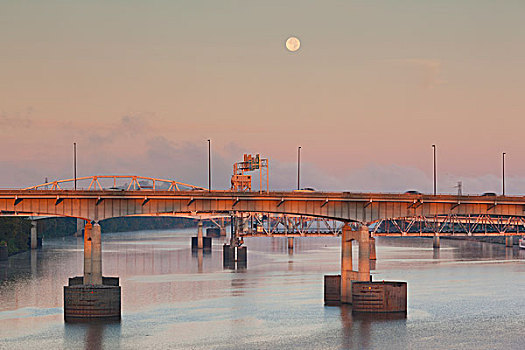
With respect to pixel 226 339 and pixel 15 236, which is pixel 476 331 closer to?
pixel 226 339

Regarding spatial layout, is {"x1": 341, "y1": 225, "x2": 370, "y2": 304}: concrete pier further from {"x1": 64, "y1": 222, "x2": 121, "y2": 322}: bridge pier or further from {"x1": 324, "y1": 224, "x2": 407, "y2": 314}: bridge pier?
{"x1": 64, "y1": 222, "x2": 121, "y2": 322}: bridge pier

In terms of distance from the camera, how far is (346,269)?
95312 millimetres

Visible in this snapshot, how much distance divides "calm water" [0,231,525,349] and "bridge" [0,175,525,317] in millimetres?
6292

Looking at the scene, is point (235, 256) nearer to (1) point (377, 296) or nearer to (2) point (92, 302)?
(1) point (377, 296)

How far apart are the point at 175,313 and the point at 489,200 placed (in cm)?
3757

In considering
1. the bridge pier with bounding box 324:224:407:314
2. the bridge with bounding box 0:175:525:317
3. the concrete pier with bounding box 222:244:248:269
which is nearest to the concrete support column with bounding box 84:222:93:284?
the bridge with bounding box 0:175:525:317

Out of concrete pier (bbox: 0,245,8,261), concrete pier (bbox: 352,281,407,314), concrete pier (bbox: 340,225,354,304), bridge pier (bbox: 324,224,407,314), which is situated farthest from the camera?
concrete pier (bbox: 0,245,8,261)

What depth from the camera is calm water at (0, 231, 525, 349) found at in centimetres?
7800

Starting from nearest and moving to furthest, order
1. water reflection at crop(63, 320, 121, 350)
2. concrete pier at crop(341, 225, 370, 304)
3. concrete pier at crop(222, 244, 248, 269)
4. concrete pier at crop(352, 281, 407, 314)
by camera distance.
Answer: water reflection at crop(63, 320, 121, 350) < concrete pier at crop(352, 281, 407, 314) < concrete pier at crop(341, 225, 370, 304) < concrete pier at crop(222, 244, 248, 269)

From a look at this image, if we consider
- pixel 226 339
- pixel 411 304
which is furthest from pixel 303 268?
pixel 226 339

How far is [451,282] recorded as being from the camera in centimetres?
13050

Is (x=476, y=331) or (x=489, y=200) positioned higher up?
(x=489, y=200)

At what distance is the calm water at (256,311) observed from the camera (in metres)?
78.0

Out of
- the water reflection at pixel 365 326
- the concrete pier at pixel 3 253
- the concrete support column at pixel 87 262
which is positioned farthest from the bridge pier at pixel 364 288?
the concrete pier at pixel 3 253
